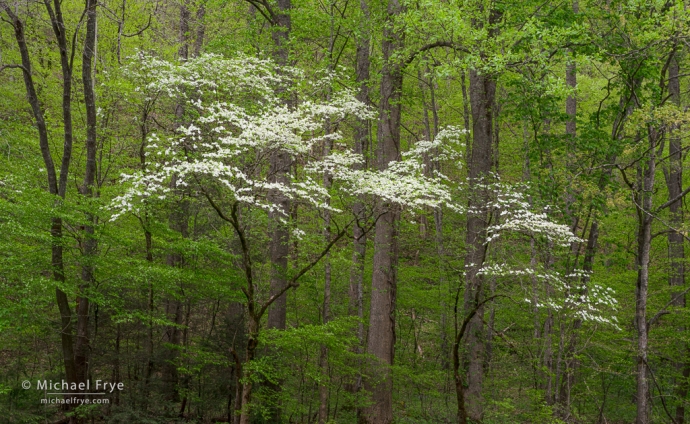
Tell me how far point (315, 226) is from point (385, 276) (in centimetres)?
191

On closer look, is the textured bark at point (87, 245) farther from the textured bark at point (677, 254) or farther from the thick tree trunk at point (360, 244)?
the textured bark at point (677, 254)

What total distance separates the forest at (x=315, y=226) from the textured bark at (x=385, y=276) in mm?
50

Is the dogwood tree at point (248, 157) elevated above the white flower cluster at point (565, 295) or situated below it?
above

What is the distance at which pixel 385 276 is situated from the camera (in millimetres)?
8961

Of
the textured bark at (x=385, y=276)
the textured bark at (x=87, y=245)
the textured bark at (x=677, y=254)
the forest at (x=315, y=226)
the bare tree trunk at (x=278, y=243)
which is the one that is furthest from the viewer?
the textured bark at (x=677, y=254)

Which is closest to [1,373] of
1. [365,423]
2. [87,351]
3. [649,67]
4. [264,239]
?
[87,351]

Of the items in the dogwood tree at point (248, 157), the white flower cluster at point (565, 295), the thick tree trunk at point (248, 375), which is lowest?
the thick tree trunk at point (248, 375)

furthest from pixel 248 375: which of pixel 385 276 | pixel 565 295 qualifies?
pixel 565 295

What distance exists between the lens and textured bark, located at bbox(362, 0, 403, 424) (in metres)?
8.61

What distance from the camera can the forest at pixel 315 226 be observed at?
22.1 ft

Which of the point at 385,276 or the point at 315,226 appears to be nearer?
the point at 385,276

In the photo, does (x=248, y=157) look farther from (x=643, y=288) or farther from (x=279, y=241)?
(x=643, y=288)

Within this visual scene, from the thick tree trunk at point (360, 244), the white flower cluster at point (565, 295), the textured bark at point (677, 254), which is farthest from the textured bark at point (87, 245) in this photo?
the textured bark at point (677, 254)

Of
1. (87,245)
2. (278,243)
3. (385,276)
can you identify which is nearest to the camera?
(87,245)
